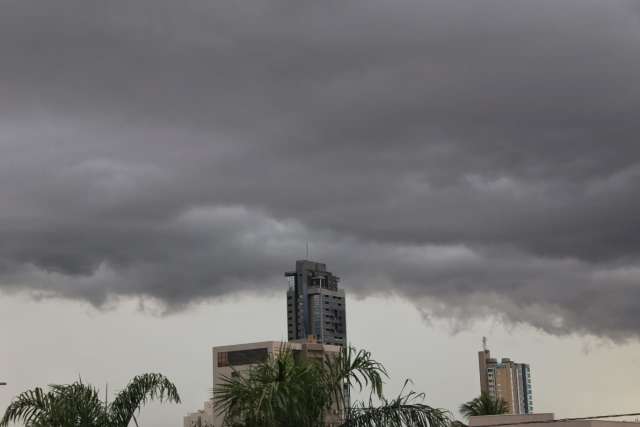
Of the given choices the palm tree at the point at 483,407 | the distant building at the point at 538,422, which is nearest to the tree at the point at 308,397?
the distant building at the point at 538,422

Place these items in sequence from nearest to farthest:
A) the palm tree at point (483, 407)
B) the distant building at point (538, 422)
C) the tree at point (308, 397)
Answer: the tree at point (308, 397), the distant building at point (538, 422), the palm tree at point (483, 407)

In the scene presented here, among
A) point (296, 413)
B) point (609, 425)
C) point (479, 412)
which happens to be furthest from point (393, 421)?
point (479, 412)

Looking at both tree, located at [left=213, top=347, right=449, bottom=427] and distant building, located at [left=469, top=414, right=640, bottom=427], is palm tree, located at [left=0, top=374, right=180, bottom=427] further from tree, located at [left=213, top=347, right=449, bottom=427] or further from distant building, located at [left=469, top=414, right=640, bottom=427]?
distant building, located at [left=469, top=414, right=640, bottom=427]

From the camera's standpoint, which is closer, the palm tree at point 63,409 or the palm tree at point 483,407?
the palm tree at point 63,409

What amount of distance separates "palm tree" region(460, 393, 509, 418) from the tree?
61344 millimetres

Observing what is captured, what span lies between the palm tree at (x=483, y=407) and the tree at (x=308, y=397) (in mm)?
61344

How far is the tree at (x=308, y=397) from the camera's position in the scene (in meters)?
25.0

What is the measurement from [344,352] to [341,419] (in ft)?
6.18

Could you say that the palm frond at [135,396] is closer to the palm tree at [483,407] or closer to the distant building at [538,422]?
the distant building at [538,422]

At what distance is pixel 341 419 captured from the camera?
27.2 metres

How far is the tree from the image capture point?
25.0 meters

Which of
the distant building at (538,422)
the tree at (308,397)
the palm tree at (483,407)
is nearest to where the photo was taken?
the tree at (308,397)

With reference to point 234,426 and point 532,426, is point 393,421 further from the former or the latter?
point 532,426

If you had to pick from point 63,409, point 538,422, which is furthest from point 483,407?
point 63,409
